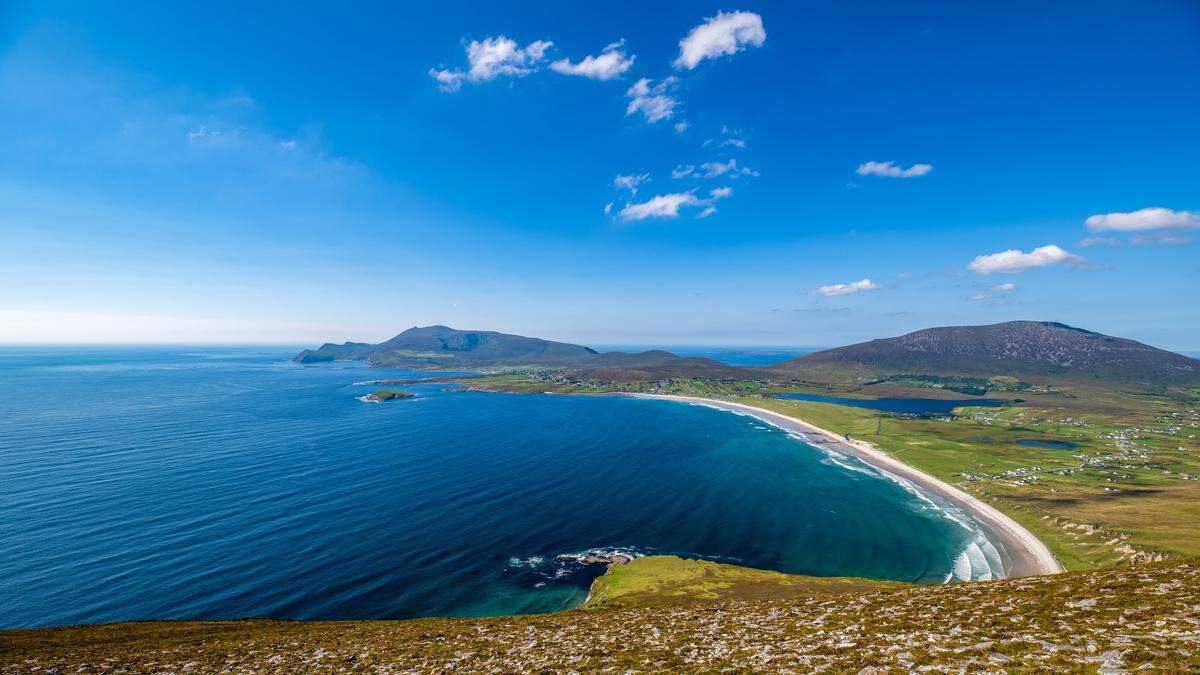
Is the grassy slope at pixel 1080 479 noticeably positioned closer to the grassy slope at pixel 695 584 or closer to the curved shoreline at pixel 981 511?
the curved shoreline at pixel 981 511

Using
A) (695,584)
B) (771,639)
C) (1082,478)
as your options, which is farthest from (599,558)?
(1082,478)

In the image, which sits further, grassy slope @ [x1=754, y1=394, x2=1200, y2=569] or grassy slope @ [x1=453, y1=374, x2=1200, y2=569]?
grassy slope @ [x1=754, y1=394, x2=1200, y2=569]

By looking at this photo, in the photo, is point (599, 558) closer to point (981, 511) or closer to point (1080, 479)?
point (981, 511)

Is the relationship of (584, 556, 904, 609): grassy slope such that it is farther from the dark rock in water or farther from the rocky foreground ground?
the rocky foreground ground

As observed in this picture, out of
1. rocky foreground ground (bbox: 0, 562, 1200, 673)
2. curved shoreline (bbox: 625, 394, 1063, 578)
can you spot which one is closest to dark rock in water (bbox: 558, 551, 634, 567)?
rocky foreground ground (bbox: 0, 562, 1200, 673)

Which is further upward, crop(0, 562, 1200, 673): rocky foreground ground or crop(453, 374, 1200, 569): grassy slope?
crop(0, 562, 1200, 673): rocky foreground ground

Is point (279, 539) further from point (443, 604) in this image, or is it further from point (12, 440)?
point (12, 440)

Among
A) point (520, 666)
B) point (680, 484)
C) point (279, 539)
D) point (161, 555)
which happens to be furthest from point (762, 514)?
point (161, 555)
